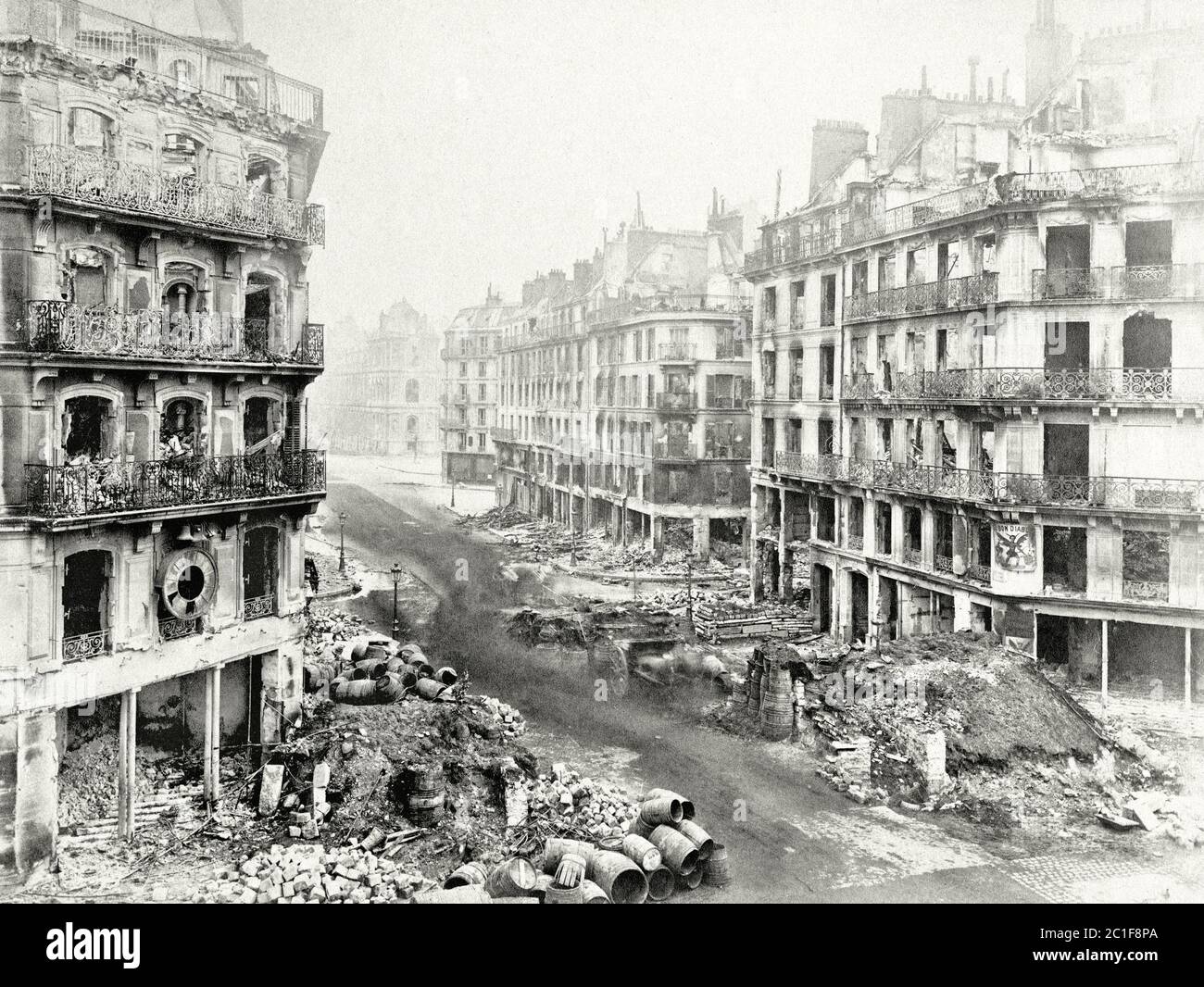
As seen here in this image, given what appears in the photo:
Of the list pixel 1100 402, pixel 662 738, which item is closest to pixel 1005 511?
pixel 1100 402

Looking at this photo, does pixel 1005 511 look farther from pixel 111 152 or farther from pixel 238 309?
pixel 111 152

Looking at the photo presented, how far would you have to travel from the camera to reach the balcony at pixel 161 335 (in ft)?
49.7

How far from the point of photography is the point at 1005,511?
24359mm

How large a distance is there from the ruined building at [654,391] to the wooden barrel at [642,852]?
28.0m

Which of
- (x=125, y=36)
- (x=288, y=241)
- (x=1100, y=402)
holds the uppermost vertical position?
(x=125, y=36)

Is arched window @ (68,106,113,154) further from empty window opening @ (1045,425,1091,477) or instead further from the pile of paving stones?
empty window opening @ (1045,425,1091,477)

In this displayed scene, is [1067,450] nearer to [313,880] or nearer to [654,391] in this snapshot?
[313,880]

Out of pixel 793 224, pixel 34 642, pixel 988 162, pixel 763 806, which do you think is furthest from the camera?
pixel 793 224

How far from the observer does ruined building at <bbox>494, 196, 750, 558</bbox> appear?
43.0m

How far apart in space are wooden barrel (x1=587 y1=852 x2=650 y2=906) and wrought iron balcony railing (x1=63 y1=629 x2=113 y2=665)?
8.68 metres

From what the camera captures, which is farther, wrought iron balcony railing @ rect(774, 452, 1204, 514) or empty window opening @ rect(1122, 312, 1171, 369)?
empty window opening @ rect(1122, 312, 1171, 369)

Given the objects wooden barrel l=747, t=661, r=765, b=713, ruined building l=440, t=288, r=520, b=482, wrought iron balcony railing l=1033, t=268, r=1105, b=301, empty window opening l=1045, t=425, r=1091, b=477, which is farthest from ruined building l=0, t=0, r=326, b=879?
ruined building l=440, t=288, r=520, b=482

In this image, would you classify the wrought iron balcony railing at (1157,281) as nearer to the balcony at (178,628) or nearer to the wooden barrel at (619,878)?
the wooden barrel at (619,878)
